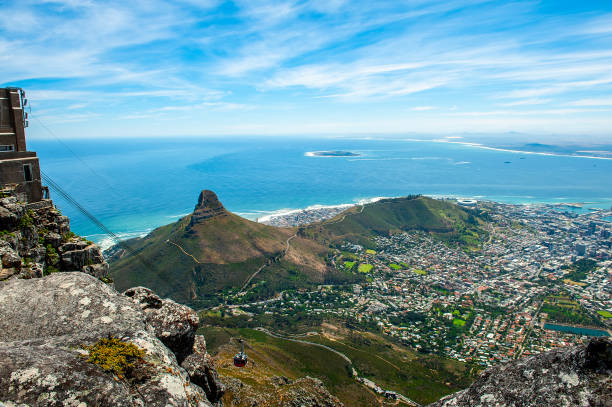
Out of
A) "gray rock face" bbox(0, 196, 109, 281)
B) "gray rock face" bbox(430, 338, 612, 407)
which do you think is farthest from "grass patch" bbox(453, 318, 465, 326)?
"gray rock face" bbox(430, 338, 612, 407)

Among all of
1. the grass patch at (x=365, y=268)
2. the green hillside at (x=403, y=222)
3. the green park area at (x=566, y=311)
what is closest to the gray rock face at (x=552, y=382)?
the green park area at (x=566, y=311)

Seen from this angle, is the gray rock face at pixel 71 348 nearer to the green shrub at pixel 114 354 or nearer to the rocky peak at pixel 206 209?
the green shrub at pixel 114 354

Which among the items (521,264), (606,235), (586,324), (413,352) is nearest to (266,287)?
(413,352)

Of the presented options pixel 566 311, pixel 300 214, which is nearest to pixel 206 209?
pixel 300 214

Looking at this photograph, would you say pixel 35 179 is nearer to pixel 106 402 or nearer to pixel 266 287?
pixel 106 402

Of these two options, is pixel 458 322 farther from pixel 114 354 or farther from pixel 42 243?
pixel 114 354
